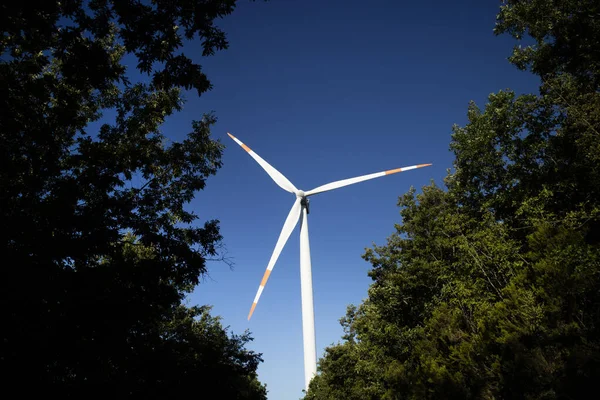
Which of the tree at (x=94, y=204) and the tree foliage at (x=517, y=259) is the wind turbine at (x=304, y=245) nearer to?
the tree foliage at (x=517, y=259)

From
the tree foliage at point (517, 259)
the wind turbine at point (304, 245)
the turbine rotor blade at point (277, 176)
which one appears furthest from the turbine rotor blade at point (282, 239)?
the tree foliage at point (517, 259)

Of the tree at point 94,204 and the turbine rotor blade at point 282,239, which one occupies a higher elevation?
the turbine rotor blade at point 282,239

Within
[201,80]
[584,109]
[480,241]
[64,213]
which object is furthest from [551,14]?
[64,213]

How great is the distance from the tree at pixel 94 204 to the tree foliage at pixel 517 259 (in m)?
14.0

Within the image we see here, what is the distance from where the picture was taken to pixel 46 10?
20.1 feet

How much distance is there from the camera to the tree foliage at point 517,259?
46.3ft

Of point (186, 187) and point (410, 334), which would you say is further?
point (410, 334)

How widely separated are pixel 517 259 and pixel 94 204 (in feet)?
77.8

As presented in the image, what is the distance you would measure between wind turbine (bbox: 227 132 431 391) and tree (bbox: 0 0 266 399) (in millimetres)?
15816

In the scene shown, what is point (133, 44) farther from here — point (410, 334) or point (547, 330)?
point (410, 334)

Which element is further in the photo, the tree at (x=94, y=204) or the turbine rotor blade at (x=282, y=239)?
the turbine rotor blade at (x=282, y=239)

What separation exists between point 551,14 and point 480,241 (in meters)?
13.7

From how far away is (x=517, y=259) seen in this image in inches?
819

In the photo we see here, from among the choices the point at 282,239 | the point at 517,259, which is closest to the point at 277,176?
the point at 282,239
